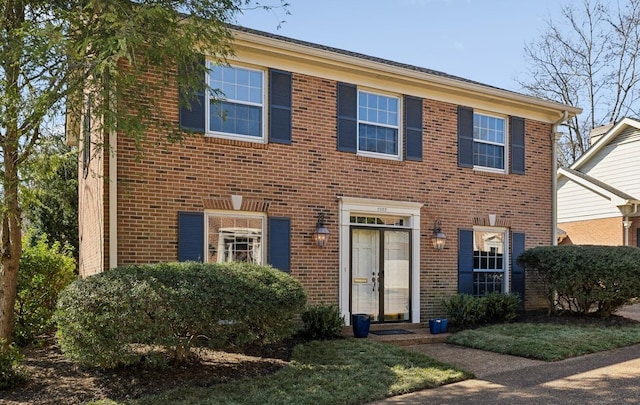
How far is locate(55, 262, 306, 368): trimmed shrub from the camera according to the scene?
6.33 metres

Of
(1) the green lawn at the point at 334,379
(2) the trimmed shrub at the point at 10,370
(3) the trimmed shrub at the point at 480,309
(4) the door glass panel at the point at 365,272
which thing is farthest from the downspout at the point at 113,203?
(3) the trimmed shrub at the point at 480,309

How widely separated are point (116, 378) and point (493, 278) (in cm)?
868

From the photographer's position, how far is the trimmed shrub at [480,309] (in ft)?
Answer: 36.8

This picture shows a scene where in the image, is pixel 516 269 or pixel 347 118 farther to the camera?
pixel 516 269

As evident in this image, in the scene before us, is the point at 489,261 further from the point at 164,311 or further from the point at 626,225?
the point at 626,225

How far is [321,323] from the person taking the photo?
369 inches

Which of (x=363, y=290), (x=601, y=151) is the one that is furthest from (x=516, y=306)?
(x=601, y=151)

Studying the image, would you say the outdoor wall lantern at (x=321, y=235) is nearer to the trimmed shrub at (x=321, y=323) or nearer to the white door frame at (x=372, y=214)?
the white door frame at (x=372, y=214)

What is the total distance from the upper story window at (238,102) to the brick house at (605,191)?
14.2 m

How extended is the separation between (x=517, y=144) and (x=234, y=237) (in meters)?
7.31

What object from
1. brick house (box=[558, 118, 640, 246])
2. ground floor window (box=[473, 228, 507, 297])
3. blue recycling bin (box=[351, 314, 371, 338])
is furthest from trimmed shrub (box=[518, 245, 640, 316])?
brick house (box=[558, 118, 640, 246])

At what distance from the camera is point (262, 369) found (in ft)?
24.4

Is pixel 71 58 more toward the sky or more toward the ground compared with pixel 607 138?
more toward the ground

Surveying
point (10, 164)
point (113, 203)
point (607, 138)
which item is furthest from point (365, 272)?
point (607, 138)
